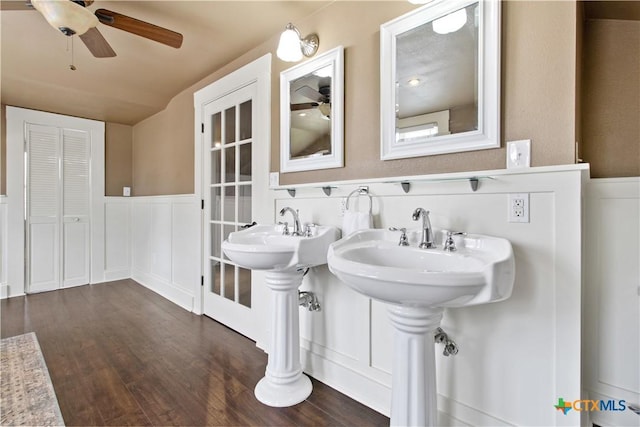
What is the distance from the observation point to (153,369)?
78.7 inches

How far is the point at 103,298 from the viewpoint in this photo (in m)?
3.47

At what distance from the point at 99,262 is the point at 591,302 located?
4.90 meters

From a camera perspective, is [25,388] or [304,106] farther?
[304,106]

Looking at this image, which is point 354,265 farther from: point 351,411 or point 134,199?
point 134,199

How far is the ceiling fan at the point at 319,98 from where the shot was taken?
1886 mm

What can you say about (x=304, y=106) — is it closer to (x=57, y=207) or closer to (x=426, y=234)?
(x=426, y=234)

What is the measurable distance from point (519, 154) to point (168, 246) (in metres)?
3.42

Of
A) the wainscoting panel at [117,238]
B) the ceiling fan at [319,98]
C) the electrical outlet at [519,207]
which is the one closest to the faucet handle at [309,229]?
the ceiling fan at [319,98]

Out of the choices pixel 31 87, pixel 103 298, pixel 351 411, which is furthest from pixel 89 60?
pixel 351 411

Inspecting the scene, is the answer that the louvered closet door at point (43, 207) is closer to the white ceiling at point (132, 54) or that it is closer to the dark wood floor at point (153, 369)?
the white ceiling at point (132, 54)

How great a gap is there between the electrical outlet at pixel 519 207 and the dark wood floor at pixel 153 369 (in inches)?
44.1

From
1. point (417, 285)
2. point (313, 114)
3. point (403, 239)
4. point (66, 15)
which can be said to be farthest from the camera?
point (313, 114)

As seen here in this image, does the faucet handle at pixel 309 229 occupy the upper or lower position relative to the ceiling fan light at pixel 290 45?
lower

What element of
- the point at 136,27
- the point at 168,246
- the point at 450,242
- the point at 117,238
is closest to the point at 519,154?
the point at 450,242
